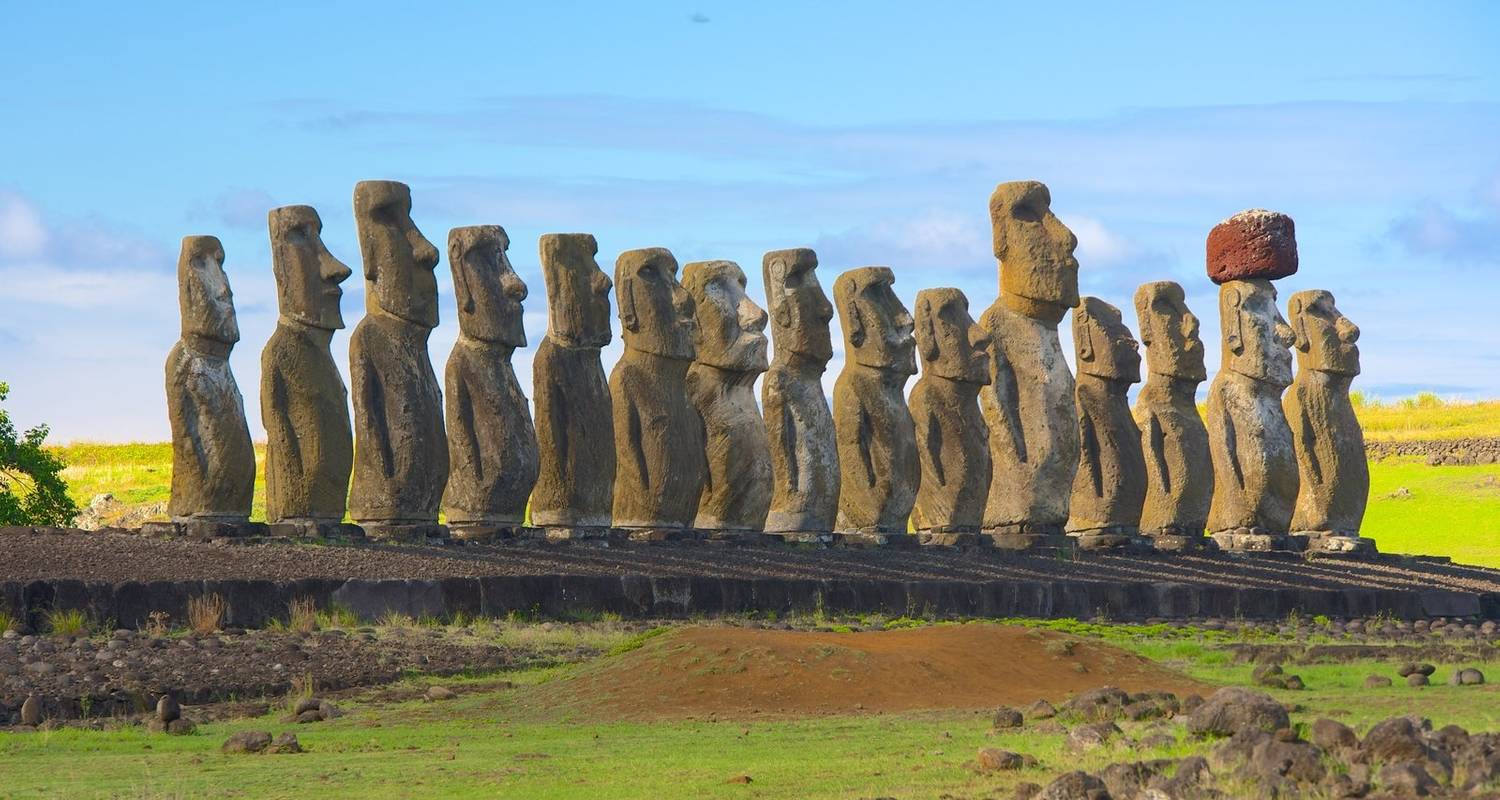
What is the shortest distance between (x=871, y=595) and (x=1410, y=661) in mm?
4769

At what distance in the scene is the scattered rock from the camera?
404 inches

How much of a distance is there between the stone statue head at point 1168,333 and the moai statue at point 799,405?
541cm

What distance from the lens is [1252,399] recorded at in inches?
1053

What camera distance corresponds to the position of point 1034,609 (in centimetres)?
1977

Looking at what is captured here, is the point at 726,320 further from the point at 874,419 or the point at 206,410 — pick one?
the point at 206,410

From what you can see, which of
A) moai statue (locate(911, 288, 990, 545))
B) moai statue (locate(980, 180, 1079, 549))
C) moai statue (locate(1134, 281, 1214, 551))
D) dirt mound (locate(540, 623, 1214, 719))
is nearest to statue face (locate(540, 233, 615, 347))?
moai statue (locate(911, 288, 990, 545))

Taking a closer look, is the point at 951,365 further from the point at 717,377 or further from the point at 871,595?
the point at 871,595

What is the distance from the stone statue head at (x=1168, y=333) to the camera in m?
26.5

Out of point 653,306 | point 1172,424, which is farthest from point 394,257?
point 1172,424

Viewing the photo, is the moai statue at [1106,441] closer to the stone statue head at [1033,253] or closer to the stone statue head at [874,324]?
the stone statue head at [1033,253]

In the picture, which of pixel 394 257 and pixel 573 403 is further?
pixel 573 403

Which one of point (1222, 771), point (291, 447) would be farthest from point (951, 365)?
point (1222, 771)

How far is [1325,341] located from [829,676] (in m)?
16.2

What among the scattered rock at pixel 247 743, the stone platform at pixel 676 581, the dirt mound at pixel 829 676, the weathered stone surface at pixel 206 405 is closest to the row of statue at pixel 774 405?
the weathered stone surface at pixel 206 405
